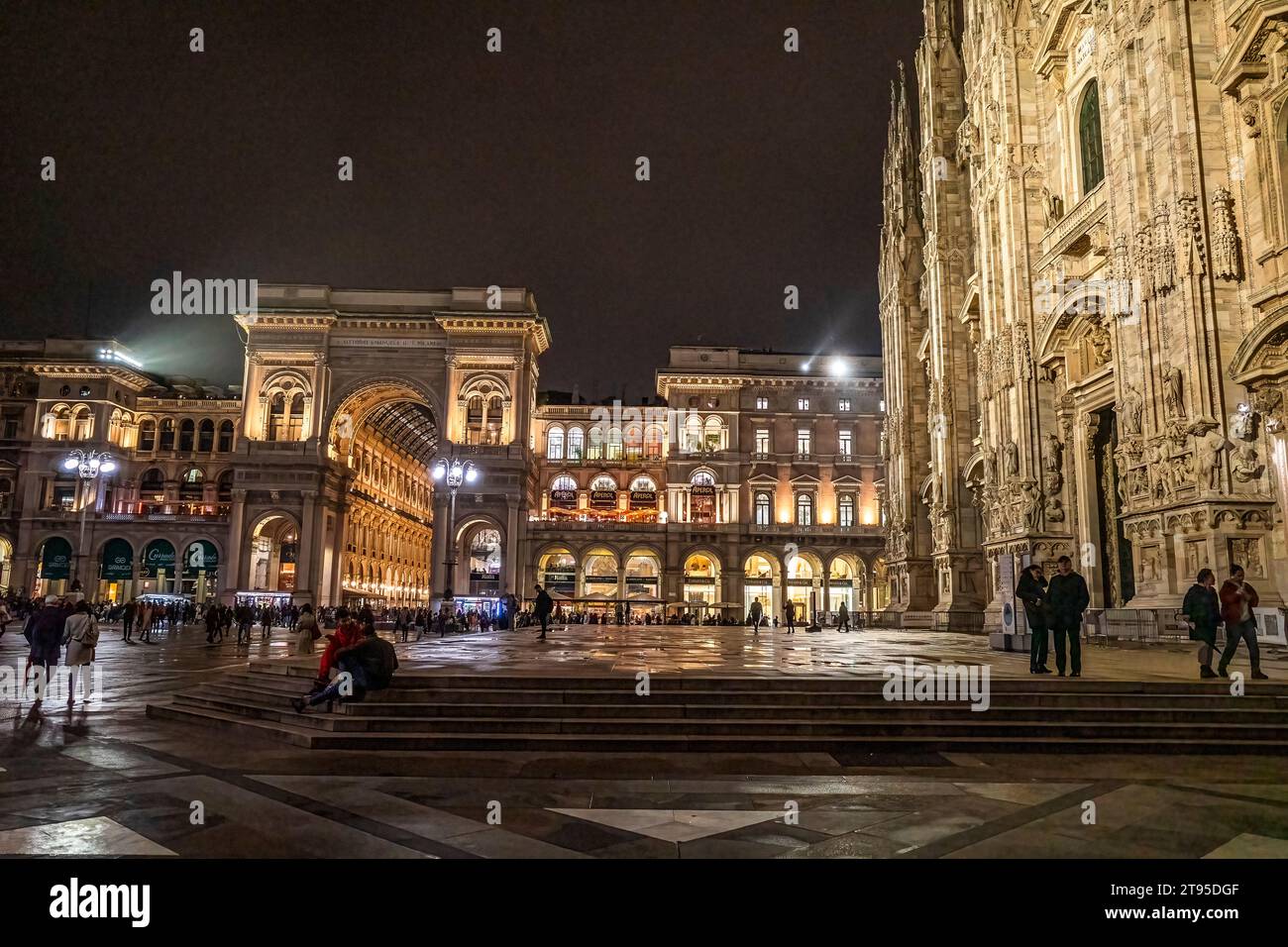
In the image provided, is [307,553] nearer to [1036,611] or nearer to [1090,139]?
[1090,139]

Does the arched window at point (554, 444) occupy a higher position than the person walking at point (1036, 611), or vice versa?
the arched window at point (554, 444)

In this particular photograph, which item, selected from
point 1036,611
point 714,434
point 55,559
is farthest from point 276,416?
point 1036,611

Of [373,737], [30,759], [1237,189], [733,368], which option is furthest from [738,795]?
[733,368]

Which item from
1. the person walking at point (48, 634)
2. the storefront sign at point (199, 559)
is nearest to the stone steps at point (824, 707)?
the person walking at point (48, 634)

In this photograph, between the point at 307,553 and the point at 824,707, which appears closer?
the point at 824,707

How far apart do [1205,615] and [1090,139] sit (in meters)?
17.3

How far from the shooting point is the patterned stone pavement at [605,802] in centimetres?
545

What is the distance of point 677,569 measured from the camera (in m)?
64.9

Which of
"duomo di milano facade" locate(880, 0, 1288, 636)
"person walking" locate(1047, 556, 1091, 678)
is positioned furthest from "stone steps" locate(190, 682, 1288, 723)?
"duomo di milano facade" locate(880, 0, 1288, 636)

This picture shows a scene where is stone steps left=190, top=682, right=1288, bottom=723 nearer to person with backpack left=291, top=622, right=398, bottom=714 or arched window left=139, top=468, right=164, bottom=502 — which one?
person with backpack left=291, top=622, right=398, bottom=714

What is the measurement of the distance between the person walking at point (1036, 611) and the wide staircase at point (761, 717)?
1190 mm

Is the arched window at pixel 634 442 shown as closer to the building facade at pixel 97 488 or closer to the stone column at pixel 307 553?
the stone column at pixel 307 553

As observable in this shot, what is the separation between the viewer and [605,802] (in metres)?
6.71

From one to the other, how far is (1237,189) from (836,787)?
16.2 m
